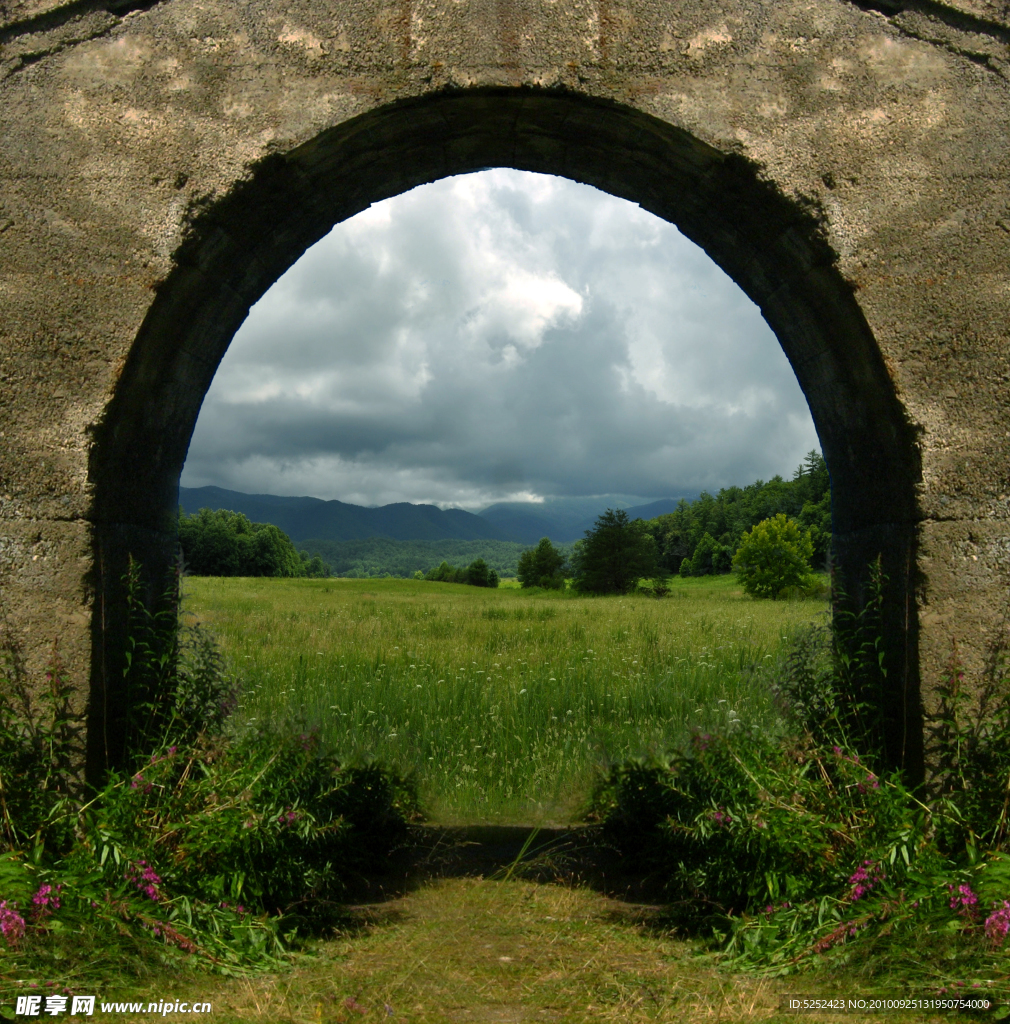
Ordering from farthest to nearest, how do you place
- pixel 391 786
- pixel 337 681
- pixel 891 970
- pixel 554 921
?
pixel 337 681 → pixel 391 786 → pixel 554 921 → pixel 891 970

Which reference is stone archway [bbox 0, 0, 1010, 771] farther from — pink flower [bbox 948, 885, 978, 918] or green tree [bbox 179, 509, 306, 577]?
green tree [bbox 179, 509, 306, 577]

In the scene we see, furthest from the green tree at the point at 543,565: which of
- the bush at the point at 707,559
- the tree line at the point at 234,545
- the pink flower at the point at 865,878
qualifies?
the pink flower at the point at 865,878

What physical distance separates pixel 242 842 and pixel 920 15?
16.6 feet

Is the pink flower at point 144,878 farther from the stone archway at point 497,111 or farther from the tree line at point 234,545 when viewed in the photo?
the tree line at point 234,545

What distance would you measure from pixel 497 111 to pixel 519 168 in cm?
73

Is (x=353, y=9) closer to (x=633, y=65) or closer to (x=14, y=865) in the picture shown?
(x=633, y=65)

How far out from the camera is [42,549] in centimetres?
366

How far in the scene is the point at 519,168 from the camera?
4.79 meters

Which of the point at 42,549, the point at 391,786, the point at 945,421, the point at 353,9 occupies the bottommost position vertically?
the point at 391,786

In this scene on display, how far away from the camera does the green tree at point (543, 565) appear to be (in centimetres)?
6040

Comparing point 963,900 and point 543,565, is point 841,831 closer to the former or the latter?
point 963,900

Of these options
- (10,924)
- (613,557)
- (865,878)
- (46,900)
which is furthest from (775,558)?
(10,924)

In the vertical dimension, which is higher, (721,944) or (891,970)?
(891,970)

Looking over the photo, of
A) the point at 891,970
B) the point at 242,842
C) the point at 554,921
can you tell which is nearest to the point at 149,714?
the point at 242,842
